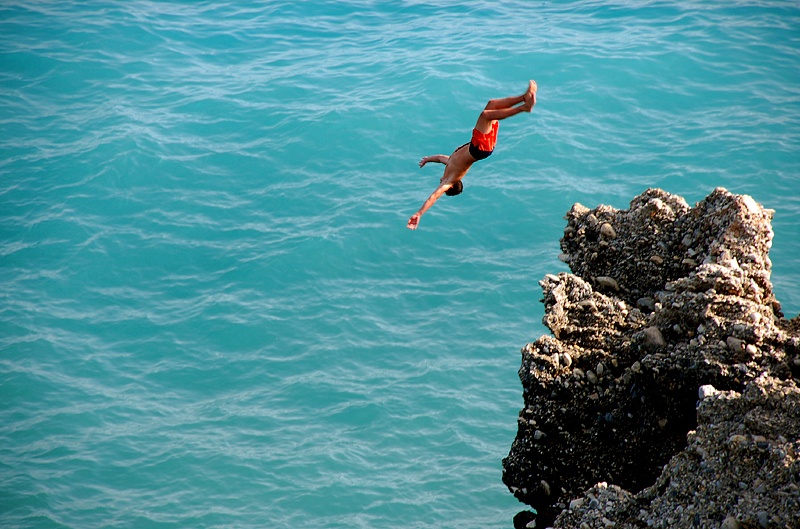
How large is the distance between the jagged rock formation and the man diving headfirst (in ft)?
5.44

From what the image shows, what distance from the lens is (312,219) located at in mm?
16906

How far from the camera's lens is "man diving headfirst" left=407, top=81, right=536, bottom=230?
7540mm

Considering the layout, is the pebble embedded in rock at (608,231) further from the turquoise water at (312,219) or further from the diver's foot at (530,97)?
the turquoise water at (312,219)

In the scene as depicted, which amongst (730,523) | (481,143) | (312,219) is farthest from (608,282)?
(312,219)

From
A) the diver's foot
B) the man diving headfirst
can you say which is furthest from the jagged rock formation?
the man diving headfirst

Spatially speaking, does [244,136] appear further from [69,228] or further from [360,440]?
[360,440]

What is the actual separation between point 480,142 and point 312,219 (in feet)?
30.0

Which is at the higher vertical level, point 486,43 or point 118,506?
point 486,43

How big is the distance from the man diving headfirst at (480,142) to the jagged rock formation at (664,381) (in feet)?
5.44

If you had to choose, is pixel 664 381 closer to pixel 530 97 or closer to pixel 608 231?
pixel 608 231

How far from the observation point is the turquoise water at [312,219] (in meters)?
11.2

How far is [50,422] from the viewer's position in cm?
1207

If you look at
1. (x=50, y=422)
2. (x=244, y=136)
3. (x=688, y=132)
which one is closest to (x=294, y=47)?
(x=244, y=136)

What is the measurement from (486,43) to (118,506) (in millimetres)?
19540
